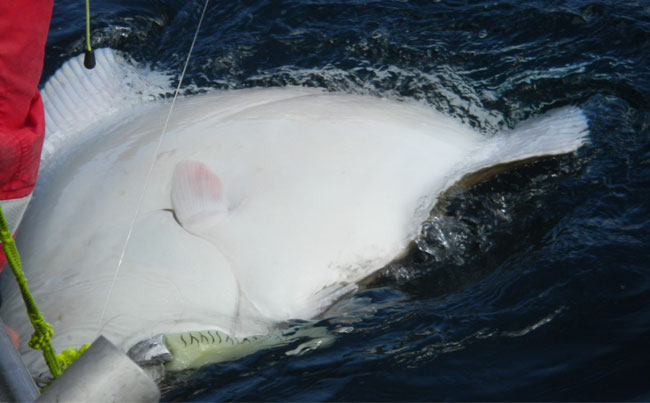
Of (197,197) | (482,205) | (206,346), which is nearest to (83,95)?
(197,197)

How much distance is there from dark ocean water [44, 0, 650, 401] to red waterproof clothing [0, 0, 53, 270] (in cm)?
88

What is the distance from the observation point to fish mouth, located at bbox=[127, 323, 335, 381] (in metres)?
2.24

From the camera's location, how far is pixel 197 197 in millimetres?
2572

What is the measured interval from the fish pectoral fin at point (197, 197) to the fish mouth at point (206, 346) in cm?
41

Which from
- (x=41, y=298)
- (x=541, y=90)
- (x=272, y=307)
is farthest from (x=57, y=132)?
(x=541, y=90)

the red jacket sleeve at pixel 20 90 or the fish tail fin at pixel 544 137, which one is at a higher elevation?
the red jacket sleeve at pixel 20 90

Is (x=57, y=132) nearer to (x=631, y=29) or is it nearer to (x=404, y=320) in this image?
(x=404, y=320)

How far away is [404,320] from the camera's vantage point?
2.46 metres

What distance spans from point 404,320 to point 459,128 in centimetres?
110

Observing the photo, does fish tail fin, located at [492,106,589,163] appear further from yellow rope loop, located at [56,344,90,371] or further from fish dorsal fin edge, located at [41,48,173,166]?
fish dorsal fin edge, located at [41,48,173,166]

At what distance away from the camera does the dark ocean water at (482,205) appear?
7.34ft

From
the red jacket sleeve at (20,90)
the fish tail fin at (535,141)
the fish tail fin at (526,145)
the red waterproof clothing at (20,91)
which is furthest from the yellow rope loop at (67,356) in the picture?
the fish tail fin at (535,141)

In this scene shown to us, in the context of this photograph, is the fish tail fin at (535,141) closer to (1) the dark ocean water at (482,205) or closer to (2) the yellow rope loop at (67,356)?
(1) the dark ocean water at (482,205)

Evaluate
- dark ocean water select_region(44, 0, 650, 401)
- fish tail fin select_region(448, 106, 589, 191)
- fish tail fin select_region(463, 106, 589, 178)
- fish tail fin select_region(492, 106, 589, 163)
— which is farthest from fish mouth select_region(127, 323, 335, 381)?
fish tail fin select_region(492, 106, 589, 163)
